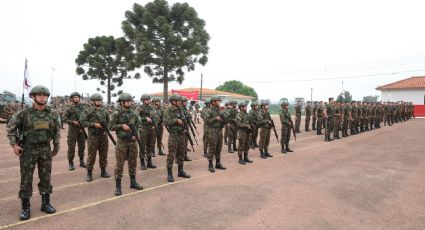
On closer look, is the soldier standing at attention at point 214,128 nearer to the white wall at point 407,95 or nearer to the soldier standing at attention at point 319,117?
the soldier standing at attention at point 319,117

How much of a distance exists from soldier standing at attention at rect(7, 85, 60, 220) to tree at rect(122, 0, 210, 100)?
99.1 feet

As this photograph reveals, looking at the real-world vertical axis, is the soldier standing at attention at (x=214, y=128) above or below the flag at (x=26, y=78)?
below

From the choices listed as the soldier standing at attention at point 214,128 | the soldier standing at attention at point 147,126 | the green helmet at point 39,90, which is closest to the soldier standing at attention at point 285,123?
the soldier standing at attention at point 214,128

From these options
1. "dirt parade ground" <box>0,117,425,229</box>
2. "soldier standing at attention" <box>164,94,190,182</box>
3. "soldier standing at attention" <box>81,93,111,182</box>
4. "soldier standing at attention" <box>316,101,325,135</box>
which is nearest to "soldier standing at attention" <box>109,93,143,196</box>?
"dirt parade ground" <box>0,117,425,229</box>

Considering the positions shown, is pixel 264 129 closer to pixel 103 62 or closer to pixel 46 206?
pixel 46 206

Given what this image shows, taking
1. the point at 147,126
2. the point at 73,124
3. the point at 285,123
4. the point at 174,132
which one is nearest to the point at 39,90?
the point at 174,132

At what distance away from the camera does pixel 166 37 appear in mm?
35125

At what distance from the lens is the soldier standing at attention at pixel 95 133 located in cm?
709

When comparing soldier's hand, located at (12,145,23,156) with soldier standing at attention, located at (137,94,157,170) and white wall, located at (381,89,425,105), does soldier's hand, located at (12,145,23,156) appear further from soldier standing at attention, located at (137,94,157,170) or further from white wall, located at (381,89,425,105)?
white wall, located at (381,89,425,105)

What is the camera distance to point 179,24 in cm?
3716

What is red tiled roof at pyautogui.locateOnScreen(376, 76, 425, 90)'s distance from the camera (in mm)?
41094

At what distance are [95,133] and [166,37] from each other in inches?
1163

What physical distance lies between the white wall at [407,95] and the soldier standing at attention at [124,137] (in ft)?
139

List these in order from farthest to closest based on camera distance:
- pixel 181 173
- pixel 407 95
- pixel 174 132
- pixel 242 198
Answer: pixel 407 95 → pixel 181 173 → pixel 174 132 → pixel 242 198
